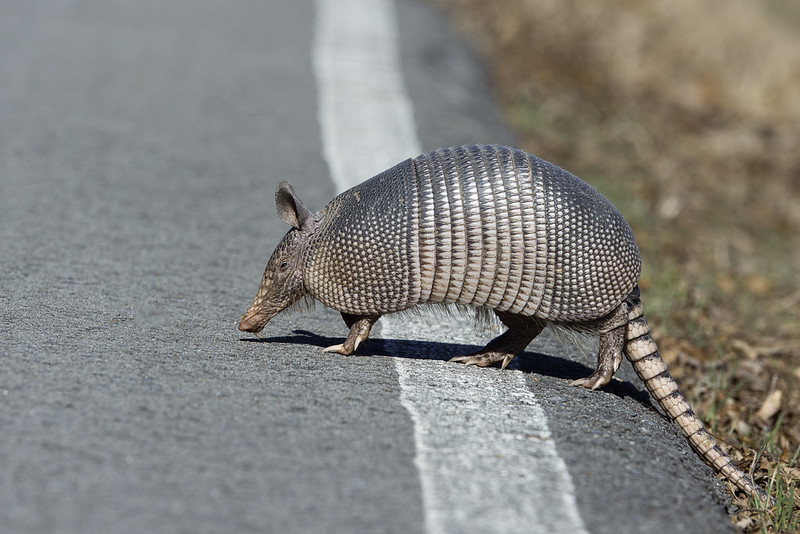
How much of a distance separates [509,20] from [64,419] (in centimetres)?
961

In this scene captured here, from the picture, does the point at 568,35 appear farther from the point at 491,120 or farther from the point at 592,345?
the point at 592,345

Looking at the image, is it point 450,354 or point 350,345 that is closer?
point 350,345

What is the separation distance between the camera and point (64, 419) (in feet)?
11.8

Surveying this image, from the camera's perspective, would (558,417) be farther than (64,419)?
Yes

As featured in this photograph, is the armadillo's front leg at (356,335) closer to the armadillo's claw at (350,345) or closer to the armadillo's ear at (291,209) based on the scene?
the armadillo's claw at (350,345)

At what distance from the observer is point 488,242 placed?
14.6 feet

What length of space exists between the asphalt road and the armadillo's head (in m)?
0.12

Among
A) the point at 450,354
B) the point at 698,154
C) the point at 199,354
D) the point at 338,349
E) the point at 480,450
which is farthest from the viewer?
the point at 698,154

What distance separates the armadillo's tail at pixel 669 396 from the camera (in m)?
→ 4.39

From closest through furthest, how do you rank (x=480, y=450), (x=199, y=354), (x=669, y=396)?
1. (x=480, y=450)
2. (x=199, y=354)
3. (x=669, y=396)

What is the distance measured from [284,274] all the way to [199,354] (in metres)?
0.65

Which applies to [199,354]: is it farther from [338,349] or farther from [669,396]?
[669,396]

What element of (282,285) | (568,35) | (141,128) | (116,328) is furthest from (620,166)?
(116,328)

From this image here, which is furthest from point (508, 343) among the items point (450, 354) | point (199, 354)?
point (199, 354)
